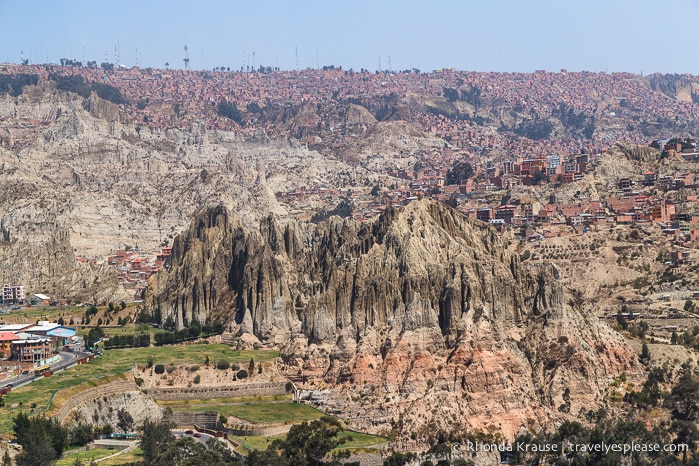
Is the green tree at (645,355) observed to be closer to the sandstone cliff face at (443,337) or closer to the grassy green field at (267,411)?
the sandstone cliff face at (443,337)

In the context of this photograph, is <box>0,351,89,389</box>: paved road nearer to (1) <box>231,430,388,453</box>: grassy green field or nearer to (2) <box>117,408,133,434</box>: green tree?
(2) <box>117,408,133,434</box>: green tree

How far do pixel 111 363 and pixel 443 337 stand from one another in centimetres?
2139

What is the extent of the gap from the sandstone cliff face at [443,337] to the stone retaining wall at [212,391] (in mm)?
1931

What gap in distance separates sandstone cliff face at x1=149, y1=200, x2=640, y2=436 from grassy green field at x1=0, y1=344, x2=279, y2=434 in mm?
3404

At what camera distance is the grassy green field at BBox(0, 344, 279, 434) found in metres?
75.8

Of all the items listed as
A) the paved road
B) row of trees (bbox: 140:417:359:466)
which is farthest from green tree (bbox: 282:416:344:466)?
the paved road

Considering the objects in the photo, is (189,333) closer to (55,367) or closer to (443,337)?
(55,367)

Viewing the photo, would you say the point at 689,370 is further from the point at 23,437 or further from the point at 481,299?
the point at 23,437

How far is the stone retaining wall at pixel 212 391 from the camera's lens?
83.4m

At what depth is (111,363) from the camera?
3499 inches

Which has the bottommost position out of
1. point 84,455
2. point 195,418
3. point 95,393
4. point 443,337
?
point 84,455

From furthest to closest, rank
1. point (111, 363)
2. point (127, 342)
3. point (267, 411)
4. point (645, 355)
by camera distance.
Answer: point (127, 342) < point (111, 363) < point (645, 355) < point (267, 411)

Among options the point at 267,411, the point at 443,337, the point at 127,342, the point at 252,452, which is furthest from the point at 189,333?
the point at 252,452

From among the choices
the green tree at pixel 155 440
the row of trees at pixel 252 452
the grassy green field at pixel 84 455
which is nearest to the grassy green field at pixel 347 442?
the row of trees at pixel 252 452
